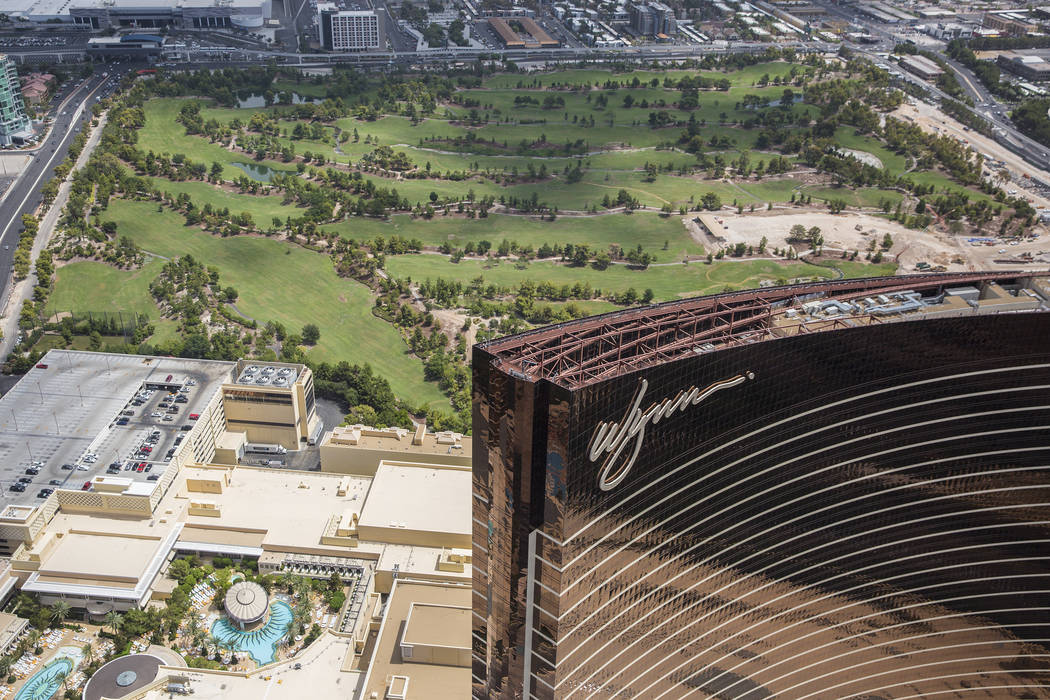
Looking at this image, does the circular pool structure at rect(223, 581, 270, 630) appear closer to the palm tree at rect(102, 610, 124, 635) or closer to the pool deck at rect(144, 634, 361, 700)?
the pool deck at rect(144, 634, 361, 700)

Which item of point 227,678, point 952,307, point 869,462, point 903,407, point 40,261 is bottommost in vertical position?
point 227,678

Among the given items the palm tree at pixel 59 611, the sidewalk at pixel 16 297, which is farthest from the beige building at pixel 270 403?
the sidewalk at pixel 16 297

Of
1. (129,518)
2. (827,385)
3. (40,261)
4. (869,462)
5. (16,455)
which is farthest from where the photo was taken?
(40,261)

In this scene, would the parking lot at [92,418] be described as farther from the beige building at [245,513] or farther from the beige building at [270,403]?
the beige building at [270,403]

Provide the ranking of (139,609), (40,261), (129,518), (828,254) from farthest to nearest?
(828,254)
(40,261)
(129,518)
(139,609)

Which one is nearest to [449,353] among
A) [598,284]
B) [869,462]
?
[598,284]

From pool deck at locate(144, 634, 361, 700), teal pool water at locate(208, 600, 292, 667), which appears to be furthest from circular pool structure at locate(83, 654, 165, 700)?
teal pool water at locate(208, 600, 292, 667)

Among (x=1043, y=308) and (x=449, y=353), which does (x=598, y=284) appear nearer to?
(x=449, y=353)

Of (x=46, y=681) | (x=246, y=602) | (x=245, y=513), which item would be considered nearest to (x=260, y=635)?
(x=246, y=602)
